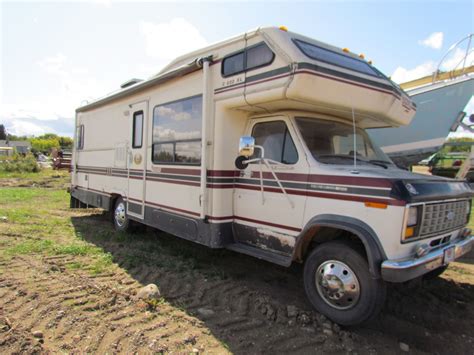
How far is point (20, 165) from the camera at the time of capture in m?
23.0

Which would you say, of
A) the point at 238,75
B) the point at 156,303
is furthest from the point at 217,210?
the point at 238,75

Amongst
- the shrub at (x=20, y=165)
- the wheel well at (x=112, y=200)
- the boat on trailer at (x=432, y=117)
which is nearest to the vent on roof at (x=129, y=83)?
the wheel well at (x=112, y=200)

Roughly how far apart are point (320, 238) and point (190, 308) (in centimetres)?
166

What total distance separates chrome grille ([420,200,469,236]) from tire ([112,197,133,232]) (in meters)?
5.27

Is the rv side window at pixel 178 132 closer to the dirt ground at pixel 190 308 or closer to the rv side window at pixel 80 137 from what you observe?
the dirt ground at pixel 190 308

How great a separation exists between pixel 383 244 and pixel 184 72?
141 inches

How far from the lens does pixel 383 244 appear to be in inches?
130

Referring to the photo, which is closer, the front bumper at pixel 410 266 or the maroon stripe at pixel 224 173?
the front bumper at pixel 410 266

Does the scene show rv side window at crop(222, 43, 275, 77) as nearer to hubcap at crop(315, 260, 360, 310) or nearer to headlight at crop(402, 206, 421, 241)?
headlight at crop(402, 206, 421, 241)

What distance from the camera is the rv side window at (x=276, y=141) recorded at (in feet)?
14.1

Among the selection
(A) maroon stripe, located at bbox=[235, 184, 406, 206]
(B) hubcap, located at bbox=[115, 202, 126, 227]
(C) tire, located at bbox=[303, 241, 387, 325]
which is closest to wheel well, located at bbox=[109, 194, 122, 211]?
(B) hubcap, located at bbox=[115, 202, 126, 227]

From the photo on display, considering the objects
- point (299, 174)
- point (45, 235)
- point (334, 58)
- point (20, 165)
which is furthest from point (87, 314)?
point (20, 165)

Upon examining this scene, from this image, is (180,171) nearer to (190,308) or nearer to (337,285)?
(190,308)

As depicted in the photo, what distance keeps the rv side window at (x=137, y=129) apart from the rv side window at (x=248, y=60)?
244cm
